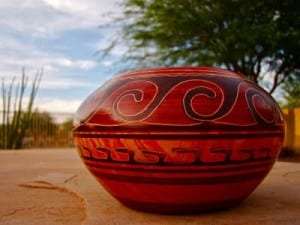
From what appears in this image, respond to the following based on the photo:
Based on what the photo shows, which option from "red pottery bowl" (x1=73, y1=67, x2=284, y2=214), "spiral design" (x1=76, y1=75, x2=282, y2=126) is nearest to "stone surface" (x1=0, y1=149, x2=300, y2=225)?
"red pottery bowl" (x1=73, y1=67, x2=284, y2=214)

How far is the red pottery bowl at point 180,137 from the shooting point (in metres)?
2.40

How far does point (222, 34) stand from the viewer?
38.0 feet

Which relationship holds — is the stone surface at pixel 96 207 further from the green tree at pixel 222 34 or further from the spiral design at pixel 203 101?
the green tree at pixel 222 34

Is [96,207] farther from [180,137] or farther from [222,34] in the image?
[222,34]

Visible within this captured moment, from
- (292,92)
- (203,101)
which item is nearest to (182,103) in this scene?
(203,101)

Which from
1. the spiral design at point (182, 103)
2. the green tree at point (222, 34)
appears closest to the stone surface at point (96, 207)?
the spiral design at point (182, 103)

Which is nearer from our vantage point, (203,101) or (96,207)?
(203,101)

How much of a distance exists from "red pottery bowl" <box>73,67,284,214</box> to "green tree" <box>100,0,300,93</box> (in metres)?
8.29

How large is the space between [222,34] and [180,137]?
9578mm

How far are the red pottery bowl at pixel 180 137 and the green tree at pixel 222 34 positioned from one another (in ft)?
27.2

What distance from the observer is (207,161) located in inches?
96.1

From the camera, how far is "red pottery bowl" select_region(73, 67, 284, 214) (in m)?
2.40

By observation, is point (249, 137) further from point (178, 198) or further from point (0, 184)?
point (0, 184)

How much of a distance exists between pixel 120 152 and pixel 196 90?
527mm
